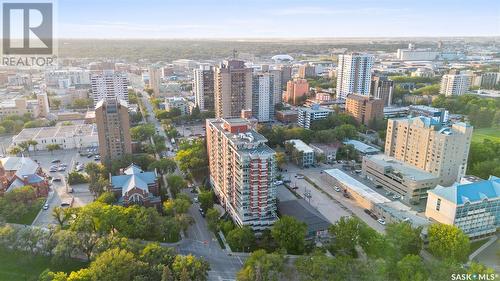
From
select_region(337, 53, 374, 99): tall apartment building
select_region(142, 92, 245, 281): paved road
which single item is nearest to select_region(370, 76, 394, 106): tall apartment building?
select_region(337, 53, 374, 99): tall apartment building

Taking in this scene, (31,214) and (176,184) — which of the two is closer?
(31,214)

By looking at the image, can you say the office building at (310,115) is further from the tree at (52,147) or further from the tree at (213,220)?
the tree at (52,147)

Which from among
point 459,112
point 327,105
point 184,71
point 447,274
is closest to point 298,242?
point 447,274

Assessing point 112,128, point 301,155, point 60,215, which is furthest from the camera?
point 301,155

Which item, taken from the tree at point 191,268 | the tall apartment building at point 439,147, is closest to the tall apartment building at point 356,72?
the tall apartment building at point 439,147

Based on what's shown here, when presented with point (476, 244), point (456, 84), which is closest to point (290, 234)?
point (476, 244)

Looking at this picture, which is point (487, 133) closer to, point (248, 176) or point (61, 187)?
point (248, 176)

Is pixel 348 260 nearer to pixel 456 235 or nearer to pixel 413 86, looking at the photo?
pixel 456 235
